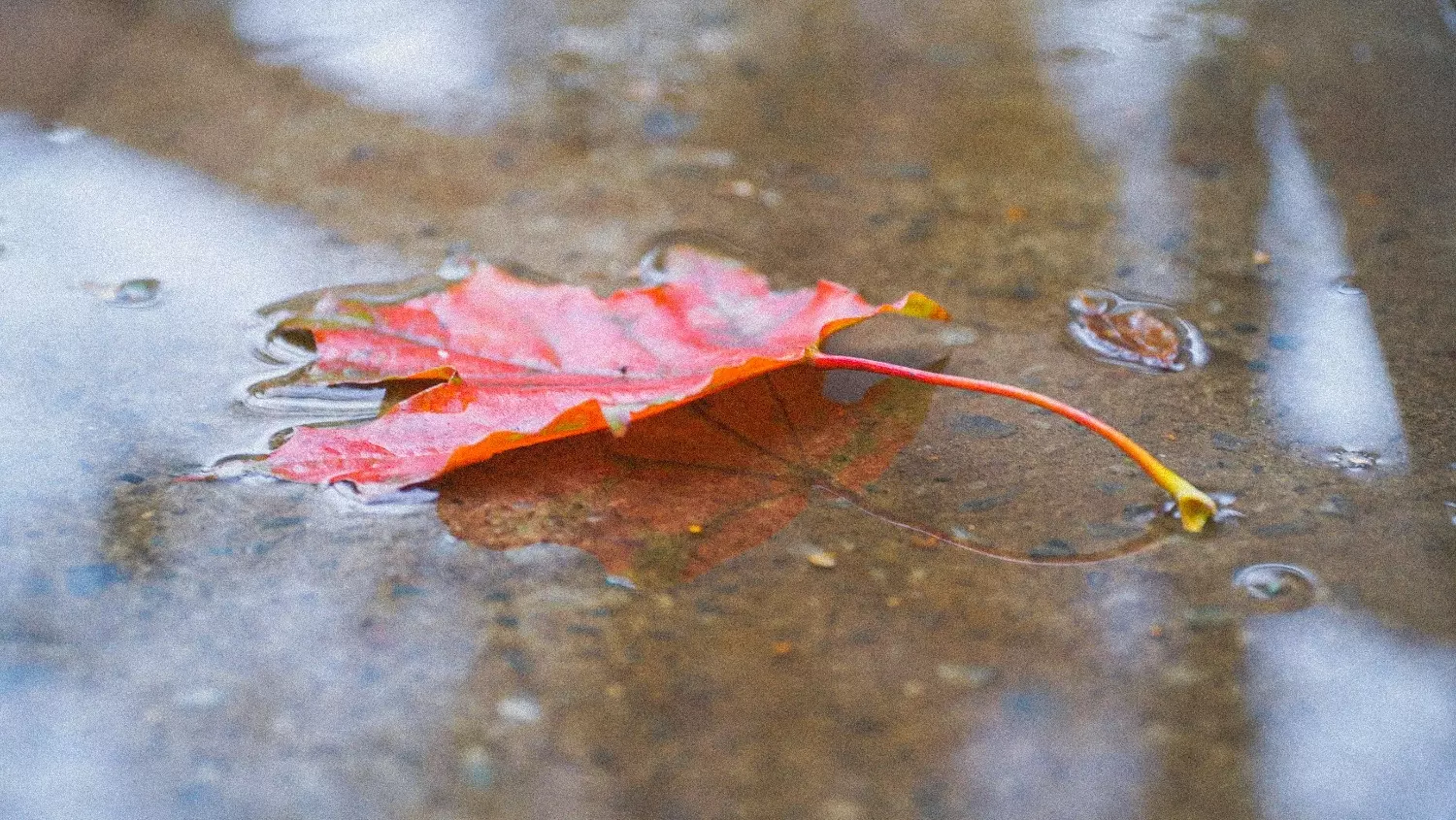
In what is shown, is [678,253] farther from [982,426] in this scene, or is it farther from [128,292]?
[128,292]

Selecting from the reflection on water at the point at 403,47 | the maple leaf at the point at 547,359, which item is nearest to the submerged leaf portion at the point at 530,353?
the maple leaf at the point at 547,359

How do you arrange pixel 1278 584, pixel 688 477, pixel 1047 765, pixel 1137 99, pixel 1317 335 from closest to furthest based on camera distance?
pixel 1047 765 < pixel 1278 584 < pixel 688 477 < pixel 1317 335 < pixel 1137 99

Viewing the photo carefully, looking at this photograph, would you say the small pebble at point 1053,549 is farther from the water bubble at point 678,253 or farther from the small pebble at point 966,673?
the water bubble at point 678,253

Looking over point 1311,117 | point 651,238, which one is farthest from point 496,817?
point 1311,117

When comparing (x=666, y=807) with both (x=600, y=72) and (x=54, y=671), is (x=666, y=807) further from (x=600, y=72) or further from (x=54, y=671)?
(x=600, y=72)

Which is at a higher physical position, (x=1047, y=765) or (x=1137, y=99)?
(x=1137, y=99)

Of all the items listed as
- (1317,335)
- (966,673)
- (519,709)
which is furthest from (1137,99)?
(519,709)

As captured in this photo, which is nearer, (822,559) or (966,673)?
(966,673)

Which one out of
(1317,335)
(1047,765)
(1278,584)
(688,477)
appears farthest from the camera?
(1317,335)
